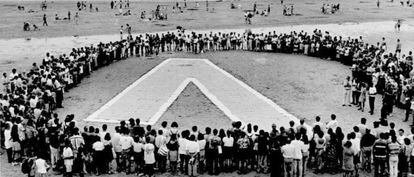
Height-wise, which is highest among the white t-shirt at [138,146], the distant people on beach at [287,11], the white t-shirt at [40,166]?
the distant people on beach at [287,11]

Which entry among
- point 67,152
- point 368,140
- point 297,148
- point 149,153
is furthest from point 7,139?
point 368,140

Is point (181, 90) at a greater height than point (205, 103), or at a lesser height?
greater

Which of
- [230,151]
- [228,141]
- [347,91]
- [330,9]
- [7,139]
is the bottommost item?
[230,151]

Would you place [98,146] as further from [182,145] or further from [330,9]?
[330,9]

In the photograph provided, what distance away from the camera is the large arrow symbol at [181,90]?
2355cm

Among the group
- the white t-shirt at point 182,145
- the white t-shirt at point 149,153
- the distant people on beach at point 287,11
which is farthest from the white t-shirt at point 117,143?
the distant people on beach at point 287,11

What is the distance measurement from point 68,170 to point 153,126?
6.67 m

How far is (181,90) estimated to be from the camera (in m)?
28.7

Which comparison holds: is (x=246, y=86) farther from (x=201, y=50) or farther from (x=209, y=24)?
(x=209, y=24)

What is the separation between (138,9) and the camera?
73312mm

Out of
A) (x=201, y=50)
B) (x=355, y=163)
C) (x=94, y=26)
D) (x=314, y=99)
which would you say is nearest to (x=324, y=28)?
(x=201, y=50)

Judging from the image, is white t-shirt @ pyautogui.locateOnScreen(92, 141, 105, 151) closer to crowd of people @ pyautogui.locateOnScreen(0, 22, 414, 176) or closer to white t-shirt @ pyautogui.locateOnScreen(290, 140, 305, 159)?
crowd of people @ pyautogui.locateOnScreen(0, 22, 414, 176)

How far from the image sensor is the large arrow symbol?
77.3ft

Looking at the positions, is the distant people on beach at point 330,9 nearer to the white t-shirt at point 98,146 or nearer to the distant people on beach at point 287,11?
the distant people on beach at point 287,11
